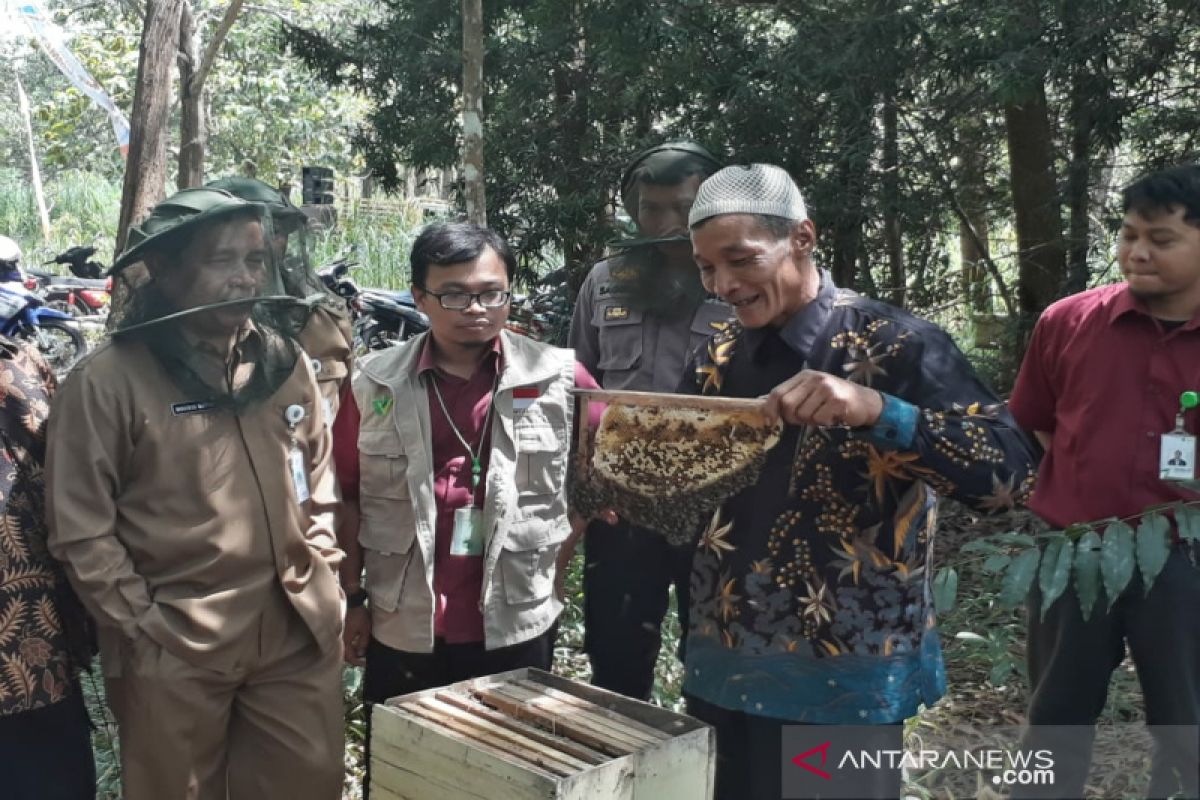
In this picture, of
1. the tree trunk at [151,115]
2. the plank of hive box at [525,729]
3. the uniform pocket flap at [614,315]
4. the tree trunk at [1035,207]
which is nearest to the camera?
the plank of hive box at [525,729]

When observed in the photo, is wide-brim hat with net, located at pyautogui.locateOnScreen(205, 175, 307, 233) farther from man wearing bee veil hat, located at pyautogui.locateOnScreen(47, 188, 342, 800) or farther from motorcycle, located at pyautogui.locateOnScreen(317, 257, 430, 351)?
motorcycle, located at pyautogui.locateOnScreen(317, 257, 430, 351)

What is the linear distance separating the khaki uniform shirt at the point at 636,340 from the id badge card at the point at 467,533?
27.6 inches

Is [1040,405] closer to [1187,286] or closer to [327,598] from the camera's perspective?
[1187,286]

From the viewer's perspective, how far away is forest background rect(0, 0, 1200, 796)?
5156 mm

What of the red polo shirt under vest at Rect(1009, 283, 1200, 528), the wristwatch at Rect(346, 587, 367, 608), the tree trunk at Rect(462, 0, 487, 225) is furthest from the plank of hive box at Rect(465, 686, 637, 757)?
the tree trunk at Rect(462, 0, 487, 225)

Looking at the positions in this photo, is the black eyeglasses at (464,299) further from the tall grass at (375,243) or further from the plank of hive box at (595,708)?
the tall grass at (375,243)

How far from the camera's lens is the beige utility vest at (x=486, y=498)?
289 centimetres

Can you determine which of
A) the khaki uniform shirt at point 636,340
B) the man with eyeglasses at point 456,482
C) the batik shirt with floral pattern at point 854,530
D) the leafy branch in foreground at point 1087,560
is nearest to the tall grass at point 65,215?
the khaki uniform shirt at point 636,340

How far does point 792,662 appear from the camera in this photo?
2266mm

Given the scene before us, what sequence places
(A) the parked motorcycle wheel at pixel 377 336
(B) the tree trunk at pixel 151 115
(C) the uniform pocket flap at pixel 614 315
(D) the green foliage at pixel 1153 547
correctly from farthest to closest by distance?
(A) the parked motorcycle wheel at pixel 377 336
(B) the tree trunk at pixel 151 115
(C) the uniform pocket flap at pixel 614 315
(D) the green foliage at pixel 1153 547

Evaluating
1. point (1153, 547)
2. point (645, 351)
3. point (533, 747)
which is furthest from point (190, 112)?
point (1153, 547)

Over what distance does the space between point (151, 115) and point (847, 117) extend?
4.56 metres

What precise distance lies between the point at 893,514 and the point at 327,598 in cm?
139

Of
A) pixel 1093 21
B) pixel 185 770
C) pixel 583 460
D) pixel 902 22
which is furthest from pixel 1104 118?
pixel 185 770
